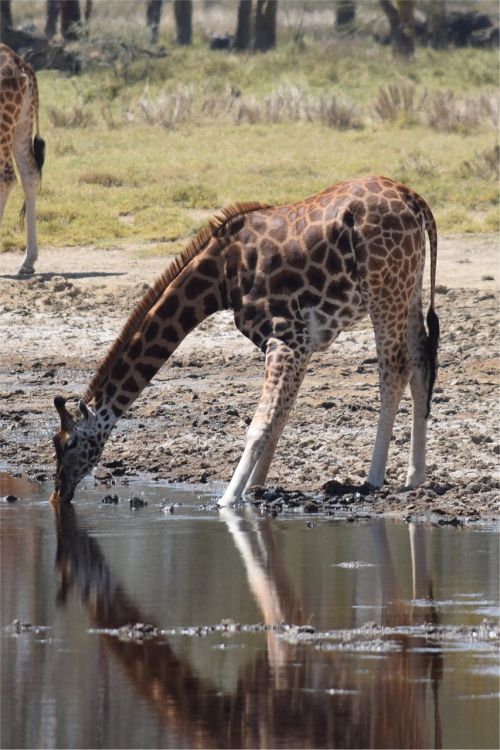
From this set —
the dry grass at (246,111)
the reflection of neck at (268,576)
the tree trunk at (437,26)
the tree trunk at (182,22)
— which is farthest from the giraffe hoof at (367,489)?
the tree trunk at (182,22)

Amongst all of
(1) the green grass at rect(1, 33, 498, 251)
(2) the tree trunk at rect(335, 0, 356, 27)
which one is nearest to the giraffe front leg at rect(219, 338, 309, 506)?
(1) the green grass at rect(1, 33, 498, 251)

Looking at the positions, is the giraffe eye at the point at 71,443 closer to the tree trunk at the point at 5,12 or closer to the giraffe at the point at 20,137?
the giraffe at the point at 20,137

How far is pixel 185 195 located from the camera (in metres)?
19.2

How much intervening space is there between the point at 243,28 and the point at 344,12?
7.99 metres

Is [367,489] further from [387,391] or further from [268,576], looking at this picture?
[268,576]

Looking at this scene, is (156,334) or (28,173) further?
(28,173)

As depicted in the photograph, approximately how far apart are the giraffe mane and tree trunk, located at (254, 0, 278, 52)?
123 ft

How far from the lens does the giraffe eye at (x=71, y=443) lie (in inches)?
358

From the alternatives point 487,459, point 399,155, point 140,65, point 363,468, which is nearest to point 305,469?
point 363,468

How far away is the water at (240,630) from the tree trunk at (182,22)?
41265 millimetres

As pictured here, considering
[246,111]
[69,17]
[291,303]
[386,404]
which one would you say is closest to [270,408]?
[291,303]

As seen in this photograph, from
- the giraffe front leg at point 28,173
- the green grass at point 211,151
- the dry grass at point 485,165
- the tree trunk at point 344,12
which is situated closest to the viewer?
the giraffe front leg at point 28,173

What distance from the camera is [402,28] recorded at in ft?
145

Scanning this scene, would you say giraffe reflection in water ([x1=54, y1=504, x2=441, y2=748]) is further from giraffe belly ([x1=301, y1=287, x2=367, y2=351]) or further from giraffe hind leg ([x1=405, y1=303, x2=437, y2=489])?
giraffe belly ([x1=301, y1=287, x2=367, y2=351])
